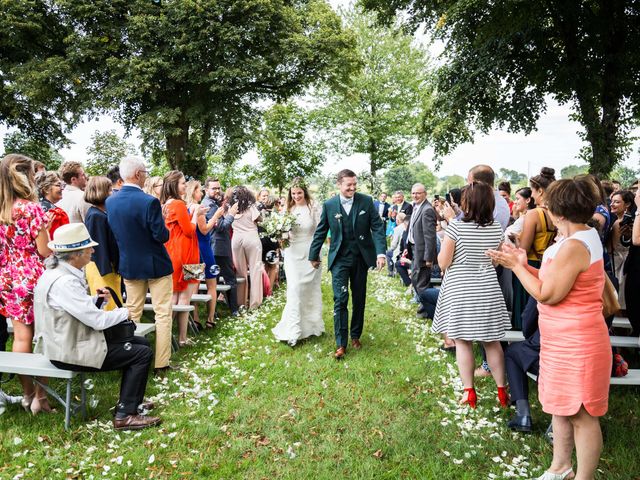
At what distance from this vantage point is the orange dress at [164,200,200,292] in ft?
22.9

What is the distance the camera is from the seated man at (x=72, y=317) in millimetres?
4215

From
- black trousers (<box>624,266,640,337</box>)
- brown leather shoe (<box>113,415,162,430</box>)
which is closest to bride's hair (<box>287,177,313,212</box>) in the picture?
brown leather shoe (<box>113,415,162,430</box>)

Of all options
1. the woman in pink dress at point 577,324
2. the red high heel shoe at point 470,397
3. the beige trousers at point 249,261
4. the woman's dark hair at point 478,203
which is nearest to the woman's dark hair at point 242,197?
the beige trousers at point 249,261

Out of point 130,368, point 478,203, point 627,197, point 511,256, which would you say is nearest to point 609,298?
point 511,256

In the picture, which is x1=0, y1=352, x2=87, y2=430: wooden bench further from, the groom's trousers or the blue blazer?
the groom's trousers

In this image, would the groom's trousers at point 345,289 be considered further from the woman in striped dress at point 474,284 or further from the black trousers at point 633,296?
the black trousers at point 633,296

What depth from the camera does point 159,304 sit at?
235 inches

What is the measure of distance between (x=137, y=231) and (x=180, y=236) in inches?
63.1

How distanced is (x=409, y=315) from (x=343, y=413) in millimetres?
4462

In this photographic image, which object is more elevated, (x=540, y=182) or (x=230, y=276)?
(x=540, y=182)

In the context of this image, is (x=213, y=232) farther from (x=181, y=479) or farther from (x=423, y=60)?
(x=423, y=60)

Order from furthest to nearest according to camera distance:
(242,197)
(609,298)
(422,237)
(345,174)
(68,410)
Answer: (242,197) → (422,237) → (345,174) → (68,410) → (609,298)

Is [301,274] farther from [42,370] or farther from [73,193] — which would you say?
[42,370]

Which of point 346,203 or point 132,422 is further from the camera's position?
point 346,203
